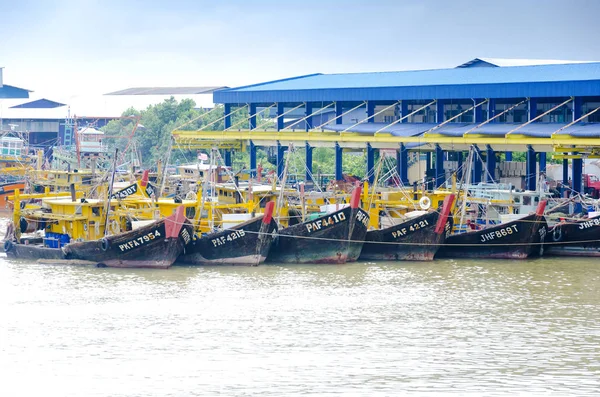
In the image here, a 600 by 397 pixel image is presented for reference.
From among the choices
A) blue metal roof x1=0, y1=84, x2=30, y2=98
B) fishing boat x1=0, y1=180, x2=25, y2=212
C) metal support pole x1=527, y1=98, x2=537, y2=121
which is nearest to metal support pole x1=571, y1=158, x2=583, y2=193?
metal support pole x1=527, y1=98, x2=537, y2=121

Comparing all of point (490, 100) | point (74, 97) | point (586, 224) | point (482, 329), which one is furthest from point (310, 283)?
point (74, 97)

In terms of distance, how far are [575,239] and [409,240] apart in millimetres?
6044

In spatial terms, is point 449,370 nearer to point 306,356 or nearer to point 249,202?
point 306,356

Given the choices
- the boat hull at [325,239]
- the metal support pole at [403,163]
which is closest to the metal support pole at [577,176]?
the metal support pole at [403,163]

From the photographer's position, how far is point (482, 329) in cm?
2952

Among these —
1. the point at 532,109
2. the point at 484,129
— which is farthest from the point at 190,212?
the point at 532,109

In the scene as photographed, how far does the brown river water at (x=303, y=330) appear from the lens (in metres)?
24.6

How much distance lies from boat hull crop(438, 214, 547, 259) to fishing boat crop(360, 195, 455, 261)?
650mm

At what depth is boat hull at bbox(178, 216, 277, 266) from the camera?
39.7 m

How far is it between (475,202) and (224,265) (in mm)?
9874

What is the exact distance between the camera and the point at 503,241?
135 ft

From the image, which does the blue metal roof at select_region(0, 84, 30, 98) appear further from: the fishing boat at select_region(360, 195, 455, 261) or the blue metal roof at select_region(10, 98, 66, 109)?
the fishing boat at select_region(360, 195, 455, 261)

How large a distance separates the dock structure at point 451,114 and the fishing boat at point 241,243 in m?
9.50

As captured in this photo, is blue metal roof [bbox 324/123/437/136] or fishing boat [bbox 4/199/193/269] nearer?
fishing boat [bbox 4/199/193/269]
